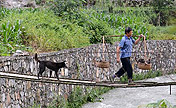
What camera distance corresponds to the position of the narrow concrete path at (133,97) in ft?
27.7

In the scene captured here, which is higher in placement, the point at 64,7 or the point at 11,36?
the point at 64,7

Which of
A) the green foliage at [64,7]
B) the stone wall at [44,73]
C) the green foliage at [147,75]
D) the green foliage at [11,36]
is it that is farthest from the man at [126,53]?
the green foliage at [147,75]

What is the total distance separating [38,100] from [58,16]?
5.26 metres

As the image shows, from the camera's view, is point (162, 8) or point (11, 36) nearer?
point (11, 36)

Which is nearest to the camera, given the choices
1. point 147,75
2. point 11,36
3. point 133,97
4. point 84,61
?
point 11,36

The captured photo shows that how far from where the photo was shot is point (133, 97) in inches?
369

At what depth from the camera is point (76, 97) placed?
8195 mm

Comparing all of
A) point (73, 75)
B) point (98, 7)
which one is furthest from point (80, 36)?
point (98, 7)

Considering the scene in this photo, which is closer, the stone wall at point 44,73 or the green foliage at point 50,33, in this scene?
the stone wall at point 44,73

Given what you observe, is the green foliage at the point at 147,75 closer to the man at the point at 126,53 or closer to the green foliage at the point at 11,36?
the green foliage at the point at 11,36

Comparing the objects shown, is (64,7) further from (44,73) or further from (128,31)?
(128,31)

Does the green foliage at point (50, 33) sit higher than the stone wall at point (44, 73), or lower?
higher

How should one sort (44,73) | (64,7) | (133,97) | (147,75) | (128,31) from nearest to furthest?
(128,31), (44,73), (133,97), (64,7), (147,75)

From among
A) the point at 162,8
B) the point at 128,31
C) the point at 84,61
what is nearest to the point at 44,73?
the point at 128,31
